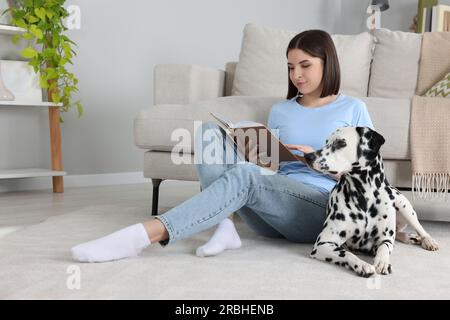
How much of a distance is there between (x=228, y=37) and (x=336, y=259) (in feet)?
10.9

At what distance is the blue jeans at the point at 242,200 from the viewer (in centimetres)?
166

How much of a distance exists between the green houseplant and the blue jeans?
181 cm

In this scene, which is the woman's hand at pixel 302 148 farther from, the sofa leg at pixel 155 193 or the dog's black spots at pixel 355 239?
the sofa leg at pixel 155 193

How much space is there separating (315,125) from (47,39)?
2.18 m

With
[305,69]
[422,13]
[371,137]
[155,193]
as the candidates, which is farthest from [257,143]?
[422,13]

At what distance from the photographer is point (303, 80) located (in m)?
1.90

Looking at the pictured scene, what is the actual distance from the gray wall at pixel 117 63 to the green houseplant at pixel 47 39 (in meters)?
0.27

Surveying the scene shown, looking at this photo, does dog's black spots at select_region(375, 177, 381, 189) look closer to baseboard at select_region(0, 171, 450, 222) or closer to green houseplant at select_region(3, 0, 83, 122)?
baseboard at select_region(0, 171, 450, 222)

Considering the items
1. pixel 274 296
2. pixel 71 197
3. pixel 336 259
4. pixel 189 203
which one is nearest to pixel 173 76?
pixel 71 197

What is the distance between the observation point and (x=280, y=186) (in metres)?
1.77

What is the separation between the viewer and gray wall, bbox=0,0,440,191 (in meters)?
3.78

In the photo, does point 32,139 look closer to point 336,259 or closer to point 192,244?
point 192,244

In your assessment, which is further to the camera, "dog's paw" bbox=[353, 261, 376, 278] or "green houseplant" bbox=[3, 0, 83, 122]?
"green houseplant" bbox=[3, 0, 83, 122]

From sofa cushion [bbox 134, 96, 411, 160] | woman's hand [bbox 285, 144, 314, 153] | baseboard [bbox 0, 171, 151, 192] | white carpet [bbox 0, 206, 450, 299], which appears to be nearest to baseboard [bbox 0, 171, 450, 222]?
baseboard [bbox 0, 171, 151, 192]
